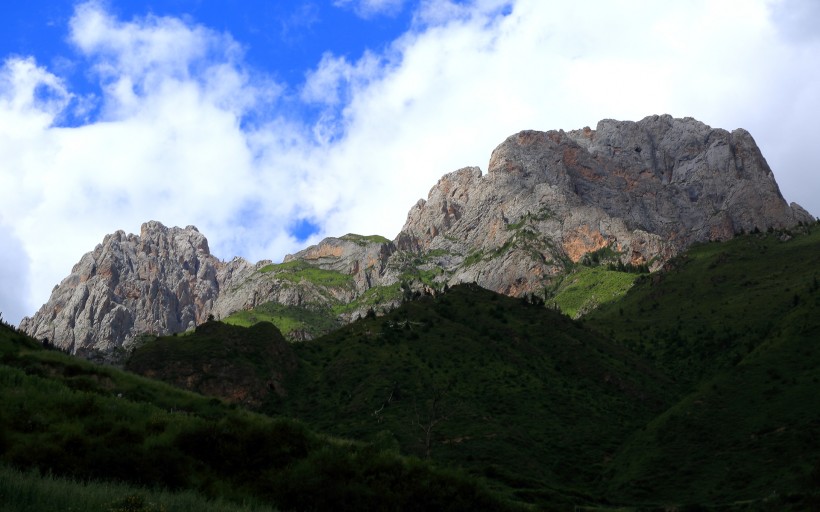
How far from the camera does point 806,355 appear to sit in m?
101

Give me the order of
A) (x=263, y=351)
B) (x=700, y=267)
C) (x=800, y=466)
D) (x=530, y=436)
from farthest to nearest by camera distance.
Answer: (x=700, y=267), (x=263, y=351), (x=530, y=436), (x=800, y=466)

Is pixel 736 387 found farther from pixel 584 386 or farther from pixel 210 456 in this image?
pixel 210 456

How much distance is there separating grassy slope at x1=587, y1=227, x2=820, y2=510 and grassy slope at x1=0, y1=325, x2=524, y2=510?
42.7 m

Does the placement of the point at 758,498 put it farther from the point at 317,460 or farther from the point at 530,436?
the point at 317,460

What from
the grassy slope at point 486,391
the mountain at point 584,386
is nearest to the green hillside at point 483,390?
the grassy slope at point 486,391

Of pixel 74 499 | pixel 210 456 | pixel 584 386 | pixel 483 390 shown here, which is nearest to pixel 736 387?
pixel 584 386

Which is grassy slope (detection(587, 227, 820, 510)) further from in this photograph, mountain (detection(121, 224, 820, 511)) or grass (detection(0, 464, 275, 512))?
grass (detection(0, 464, 275, 512))

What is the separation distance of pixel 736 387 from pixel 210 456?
8490 cm

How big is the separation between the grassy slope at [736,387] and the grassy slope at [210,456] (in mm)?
42703

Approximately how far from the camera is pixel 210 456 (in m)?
36.1

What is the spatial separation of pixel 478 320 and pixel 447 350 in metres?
18.7

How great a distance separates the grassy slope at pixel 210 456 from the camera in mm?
32656

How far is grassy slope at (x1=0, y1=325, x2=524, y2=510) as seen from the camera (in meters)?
32.7

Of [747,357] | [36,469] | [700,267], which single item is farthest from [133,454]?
[700,267]
